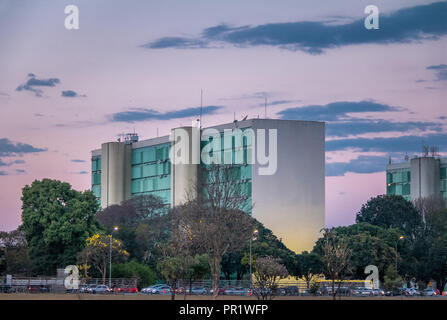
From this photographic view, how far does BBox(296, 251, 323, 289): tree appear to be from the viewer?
314 feet

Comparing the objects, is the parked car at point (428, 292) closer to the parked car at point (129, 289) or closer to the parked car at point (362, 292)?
the parked car at point (362, 292)

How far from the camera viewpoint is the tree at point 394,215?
116812mm

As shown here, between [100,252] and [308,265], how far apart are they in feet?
74.3

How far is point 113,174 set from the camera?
5458 inches

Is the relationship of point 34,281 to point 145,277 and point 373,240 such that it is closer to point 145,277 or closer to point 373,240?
point 145,277

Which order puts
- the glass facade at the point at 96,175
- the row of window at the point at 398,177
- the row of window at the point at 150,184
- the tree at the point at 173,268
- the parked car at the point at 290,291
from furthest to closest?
the row of window at the point at 398,177 → the glass facade at the point at 96,175 → the row of window at the point at 150,184 → the parked car at the point at 290,291 → the tree at the point at 173,268

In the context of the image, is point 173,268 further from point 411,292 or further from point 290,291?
point 411,292

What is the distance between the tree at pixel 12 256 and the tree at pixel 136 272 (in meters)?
10.2

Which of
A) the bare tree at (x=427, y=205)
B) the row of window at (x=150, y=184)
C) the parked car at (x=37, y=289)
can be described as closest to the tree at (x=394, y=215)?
the bare tree at (x=427, y=205)

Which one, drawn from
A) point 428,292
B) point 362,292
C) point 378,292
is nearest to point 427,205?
point 428,292

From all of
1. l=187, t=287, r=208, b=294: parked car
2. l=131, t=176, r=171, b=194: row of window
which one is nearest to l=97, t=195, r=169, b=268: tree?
l=131, t=176, r=171, b=194: row of window

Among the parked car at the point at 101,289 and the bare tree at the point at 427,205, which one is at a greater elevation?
the bare tree at the point at 427,205
